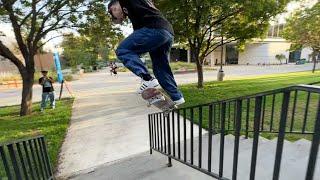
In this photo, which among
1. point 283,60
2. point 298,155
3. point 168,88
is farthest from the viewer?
point 283,60

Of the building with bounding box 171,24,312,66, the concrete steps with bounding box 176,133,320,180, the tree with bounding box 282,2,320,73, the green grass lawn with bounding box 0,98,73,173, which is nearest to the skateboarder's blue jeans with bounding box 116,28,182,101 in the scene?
the concrete steps with bounding box 176,133,320,180

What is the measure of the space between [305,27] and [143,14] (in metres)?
21.4

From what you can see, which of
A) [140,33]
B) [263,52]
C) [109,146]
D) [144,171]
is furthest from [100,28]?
[263,52]

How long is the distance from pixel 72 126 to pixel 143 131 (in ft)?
8.58

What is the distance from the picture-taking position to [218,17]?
1238 cm

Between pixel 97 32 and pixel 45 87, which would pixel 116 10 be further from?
pixel 45 87

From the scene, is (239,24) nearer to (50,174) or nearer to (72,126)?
(72,126)

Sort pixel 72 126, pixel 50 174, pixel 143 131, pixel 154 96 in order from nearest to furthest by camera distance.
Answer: pixel 154 96 → pixel 50 174 → pixel 143 131 → pixel 72 126

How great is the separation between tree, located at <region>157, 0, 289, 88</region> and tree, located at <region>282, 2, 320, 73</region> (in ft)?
23.5

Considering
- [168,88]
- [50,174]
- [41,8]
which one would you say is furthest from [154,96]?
[41,8]

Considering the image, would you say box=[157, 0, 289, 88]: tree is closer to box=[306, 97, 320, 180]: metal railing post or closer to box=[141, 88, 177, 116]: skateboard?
box=[141, 88, 177, 116]: skateboard

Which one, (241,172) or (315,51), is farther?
(315,51)

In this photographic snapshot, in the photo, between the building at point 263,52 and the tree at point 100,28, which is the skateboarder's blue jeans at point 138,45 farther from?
the building at point 263,52

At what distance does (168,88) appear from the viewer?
3.08m
